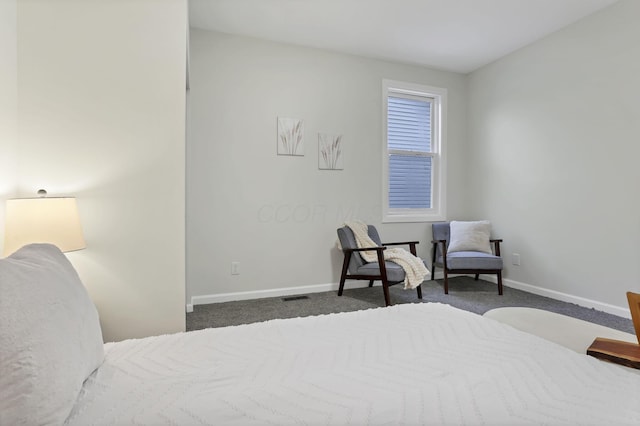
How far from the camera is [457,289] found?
3.95 meters

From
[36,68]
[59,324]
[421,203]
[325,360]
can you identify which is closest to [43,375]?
[59,324]

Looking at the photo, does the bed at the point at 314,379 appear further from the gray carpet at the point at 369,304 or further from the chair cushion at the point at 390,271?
the chair cushion at the point at 390,271

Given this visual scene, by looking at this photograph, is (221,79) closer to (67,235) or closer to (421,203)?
(67,235)

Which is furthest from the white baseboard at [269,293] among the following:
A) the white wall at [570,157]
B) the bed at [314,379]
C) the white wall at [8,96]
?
the bed at [314,379]

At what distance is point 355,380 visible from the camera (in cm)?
95

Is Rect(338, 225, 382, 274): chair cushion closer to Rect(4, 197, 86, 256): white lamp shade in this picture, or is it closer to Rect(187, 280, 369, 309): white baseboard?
Rect(187, 280, 369, 309): white baseboard

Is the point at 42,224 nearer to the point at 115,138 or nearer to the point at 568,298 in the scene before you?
the point at 115,138

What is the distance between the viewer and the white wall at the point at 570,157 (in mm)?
2996

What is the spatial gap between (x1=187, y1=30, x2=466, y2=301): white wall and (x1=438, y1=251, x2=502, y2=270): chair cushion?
0.73 m

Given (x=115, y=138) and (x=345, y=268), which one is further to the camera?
(x=345, y=268)

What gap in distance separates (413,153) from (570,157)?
1616mm

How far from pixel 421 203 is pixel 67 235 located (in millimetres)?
3829

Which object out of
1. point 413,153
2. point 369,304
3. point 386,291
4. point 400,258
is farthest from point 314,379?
point 413,153

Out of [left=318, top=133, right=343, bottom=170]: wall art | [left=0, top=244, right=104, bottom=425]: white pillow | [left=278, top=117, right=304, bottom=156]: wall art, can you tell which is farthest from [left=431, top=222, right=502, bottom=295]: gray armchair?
[left=0, top=244, right=104, bottom=425]: white pillow
